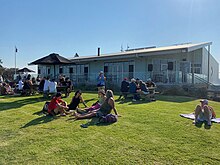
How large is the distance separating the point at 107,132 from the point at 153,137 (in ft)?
3.87

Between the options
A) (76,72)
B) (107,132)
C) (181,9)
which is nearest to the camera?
(107,132)

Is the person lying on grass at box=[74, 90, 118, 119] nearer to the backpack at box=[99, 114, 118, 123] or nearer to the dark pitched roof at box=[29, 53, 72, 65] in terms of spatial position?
the backpack at box=[99, 114, 118, 123]

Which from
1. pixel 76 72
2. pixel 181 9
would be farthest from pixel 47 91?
pixel 76 72

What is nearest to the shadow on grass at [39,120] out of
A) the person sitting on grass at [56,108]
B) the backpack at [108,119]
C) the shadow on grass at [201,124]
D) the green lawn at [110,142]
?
the green lawn at [110,142]

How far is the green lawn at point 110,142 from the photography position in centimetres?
396

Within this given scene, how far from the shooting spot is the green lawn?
396 cm

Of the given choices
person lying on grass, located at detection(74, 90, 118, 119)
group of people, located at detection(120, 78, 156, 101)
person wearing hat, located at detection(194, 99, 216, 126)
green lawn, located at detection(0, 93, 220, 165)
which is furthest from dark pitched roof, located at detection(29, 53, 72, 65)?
person wearing hat, located at detection(194, 99, 216, 126)

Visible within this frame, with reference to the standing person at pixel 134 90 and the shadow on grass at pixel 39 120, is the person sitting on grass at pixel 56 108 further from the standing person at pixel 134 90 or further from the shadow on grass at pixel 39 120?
the standing person at pixel 134 90

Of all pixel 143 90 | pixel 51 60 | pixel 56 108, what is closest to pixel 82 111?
pixel 56 108

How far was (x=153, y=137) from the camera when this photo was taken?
16.7 feet

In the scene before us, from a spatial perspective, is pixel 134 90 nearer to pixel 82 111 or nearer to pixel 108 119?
pixel 82 111

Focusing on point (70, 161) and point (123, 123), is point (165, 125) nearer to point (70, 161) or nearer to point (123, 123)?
point (123, 123)

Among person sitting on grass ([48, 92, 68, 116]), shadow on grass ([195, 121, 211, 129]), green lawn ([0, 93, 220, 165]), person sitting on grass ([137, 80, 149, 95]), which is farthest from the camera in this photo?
person sitting on grass ([137, 80, 149, 95])

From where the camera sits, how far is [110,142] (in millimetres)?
4758
